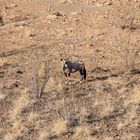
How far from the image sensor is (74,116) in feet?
63.7

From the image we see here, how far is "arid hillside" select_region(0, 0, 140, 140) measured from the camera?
19.0 m

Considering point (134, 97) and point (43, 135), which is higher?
point (43, 135)

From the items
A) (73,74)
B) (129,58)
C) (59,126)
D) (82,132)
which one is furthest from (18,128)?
(129,58)

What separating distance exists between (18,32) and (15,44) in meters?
1.19

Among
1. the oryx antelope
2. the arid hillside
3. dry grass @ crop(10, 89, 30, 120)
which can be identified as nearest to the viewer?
the arid hillside

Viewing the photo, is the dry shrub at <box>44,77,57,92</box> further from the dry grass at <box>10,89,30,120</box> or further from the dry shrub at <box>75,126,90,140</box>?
the dry shrub at <box>75,126,90,140</box>

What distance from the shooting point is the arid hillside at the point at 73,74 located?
1895cm

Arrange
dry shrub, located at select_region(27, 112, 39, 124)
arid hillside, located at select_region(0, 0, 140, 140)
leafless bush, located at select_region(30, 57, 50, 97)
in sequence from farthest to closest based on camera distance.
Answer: leafless bush, located at select_region(30, 57, 50, 97)
dry shrub, located at select_region(27, 112, 39, 124)
arid hillside, located at select_region(0, 0, 140, 140)

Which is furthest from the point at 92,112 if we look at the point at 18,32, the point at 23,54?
the point at 18,32

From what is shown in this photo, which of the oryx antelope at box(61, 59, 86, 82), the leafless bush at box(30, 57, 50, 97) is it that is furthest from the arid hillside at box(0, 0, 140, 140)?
the oryx antelope at box(61, 59, 86, 82)

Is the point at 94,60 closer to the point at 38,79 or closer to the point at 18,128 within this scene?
the point at 38,79

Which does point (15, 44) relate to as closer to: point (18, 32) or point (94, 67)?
point (18, 32)

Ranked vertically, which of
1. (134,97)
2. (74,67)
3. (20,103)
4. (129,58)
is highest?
(74,67)

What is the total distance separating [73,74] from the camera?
73.5 ft
